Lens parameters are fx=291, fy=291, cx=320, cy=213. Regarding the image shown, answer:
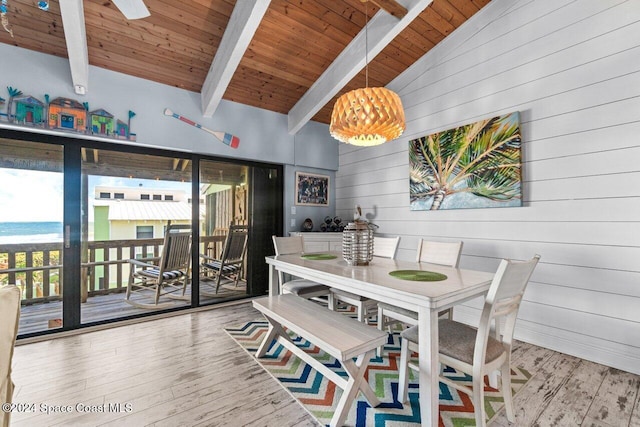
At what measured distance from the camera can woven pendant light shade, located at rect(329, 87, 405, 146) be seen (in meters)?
2.08

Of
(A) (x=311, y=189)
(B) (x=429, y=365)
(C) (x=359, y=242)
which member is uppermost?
(A) (x=311, y=189)

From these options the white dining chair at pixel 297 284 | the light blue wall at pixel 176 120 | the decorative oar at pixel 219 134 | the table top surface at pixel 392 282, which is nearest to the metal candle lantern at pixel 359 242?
the table top surface at pixel 392 282

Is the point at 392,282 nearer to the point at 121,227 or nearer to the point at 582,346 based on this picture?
the point at 582,346

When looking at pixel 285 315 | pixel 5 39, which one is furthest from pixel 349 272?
pixel 5 39

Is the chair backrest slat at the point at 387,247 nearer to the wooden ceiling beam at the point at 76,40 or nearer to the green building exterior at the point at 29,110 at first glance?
the wooden ceiling beam at the point at 76,40

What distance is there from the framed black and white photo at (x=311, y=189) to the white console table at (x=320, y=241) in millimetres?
576

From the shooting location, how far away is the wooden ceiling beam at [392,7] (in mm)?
2498

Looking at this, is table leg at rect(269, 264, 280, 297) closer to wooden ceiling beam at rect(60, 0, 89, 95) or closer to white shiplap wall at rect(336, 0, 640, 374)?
white shiplap wall at rect(336, 0, 640, 374)

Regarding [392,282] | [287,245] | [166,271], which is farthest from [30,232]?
[392,282]

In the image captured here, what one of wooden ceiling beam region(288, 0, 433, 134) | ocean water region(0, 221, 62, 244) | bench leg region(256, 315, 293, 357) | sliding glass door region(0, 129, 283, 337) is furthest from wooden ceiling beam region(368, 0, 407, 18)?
ocean water region(0, 221, 62, 244)

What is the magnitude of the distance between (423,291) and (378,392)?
2.91ft

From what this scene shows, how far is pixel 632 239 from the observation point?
7.15ft

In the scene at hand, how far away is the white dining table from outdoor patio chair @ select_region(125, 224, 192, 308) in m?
2.00

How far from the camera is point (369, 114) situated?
82.2 inches
